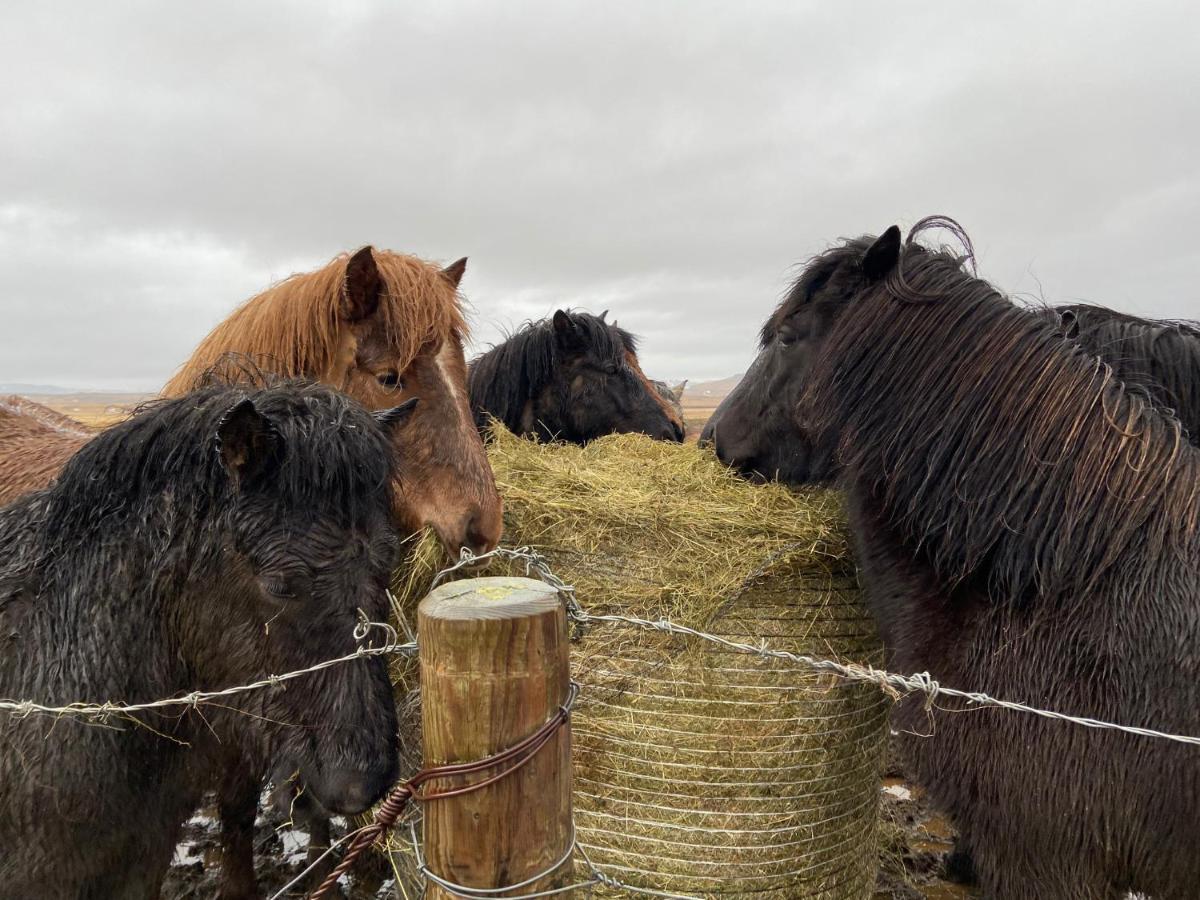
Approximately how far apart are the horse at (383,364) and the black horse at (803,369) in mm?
1167

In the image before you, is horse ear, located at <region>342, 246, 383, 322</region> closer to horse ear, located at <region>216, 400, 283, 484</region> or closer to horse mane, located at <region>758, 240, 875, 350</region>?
horse ear, located at <region>216, 400, 283, 484</region>

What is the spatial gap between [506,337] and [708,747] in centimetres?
396

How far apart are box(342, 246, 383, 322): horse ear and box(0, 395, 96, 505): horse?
4.29 ft

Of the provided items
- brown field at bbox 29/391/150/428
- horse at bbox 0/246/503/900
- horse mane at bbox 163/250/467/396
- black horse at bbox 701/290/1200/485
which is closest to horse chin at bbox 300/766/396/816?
horse at bbox 0/246/503/900

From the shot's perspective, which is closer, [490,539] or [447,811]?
[447,811]

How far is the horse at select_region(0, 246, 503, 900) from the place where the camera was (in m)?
2.60

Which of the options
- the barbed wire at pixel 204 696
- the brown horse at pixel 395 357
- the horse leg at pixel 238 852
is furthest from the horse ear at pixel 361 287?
the horse leg at pixel 238 852

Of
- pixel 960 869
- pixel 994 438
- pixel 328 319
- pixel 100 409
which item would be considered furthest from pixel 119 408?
pixel 100 409

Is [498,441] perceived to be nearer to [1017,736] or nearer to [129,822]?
[129,822]

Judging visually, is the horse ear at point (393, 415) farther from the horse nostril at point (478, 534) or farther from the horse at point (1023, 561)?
the horse at point (1023, 561)

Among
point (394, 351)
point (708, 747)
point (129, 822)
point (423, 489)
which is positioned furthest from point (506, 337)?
point (129, 822)

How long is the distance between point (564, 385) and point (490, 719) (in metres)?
4.39

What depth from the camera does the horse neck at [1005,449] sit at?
6.63ft

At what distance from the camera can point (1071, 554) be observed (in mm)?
2029
